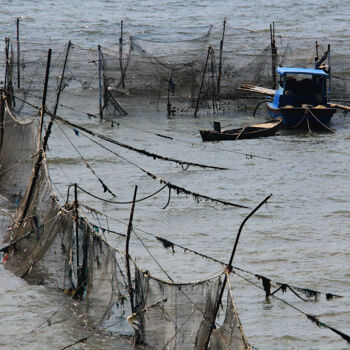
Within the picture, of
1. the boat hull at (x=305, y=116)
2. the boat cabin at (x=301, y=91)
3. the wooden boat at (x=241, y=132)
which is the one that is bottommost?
the wooden boat at (x=241, y=132)

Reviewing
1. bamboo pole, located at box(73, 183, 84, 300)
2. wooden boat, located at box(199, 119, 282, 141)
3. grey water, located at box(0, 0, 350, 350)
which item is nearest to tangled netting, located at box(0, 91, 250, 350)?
bamboo pole, located at box(73, 183, 84, 300)

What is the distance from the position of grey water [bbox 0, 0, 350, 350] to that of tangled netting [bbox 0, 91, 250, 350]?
0.35m

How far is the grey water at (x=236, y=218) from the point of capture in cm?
963

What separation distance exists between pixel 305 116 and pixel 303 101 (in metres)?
0.83

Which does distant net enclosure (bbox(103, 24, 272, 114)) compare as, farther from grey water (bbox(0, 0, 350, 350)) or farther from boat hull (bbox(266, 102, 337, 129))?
boat hull (bbox(266, 102, 337, 129))

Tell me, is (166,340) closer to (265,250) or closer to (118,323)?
(118,323)

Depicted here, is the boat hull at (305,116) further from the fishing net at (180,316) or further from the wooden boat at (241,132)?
the fishing net at (180,316)

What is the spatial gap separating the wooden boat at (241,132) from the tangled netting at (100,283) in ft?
25.4

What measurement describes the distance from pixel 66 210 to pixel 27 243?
130cm

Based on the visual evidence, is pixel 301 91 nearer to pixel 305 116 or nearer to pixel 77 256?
pixel 305 116

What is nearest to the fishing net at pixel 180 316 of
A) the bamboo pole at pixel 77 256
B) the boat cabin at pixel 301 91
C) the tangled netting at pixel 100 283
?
the tangled netting at pixel 100 283

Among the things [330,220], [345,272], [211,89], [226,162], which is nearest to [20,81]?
[211,89]

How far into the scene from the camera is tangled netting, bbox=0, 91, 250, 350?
7.23 metres

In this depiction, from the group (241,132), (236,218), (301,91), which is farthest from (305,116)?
(236,218)
